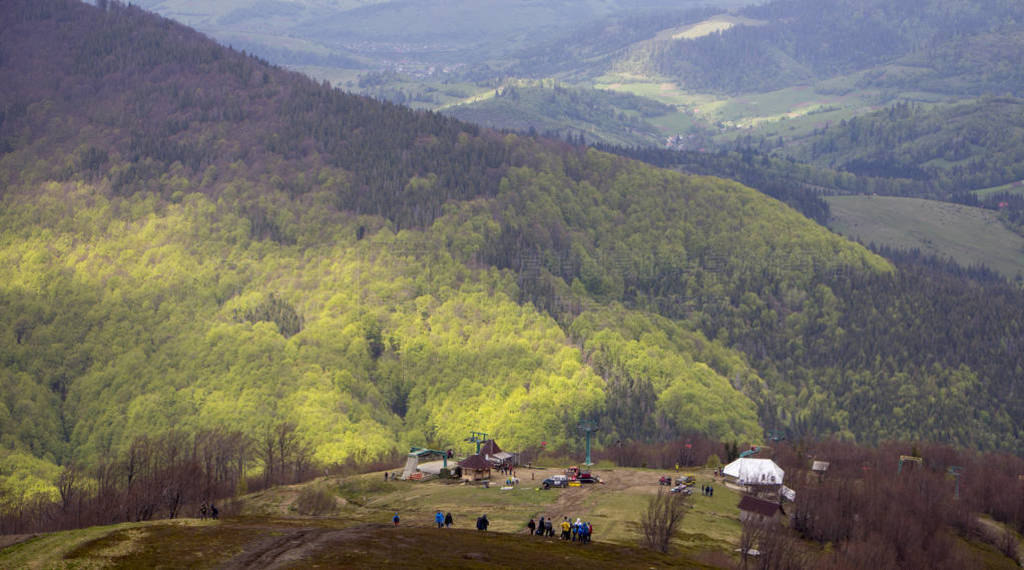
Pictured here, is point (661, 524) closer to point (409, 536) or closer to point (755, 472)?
point (409, 536)

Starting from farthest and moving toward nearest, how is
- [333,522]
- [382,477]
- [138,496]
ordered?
[382,477], [138,496], [333,522]

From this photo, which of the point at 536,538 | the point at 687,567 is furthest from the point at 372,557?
the point at 687,567

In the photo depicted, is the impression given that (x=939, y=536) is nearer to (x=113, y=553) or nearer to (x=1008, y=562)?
(x=1008, y=562)

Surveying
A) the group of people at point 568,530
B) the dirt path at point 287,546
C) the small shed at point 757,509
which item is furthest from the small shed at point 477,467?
the dirt path at point 287,546

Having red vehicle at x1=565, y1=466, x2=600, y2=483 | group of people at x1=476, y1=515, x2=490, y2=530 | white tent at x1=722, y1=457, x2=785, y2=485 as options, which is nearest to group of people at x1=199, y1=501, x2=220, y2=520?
group of people at x1=476, y1=515, x2=490, y2=530

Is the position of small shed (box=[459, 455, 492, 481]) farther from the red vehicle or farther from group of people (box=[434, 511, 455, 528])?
group of people (box=[434, 511, 455, 528])

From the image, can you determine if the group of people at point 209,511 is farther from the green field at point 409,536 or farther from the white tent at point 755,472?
the white tent at point 755,472
